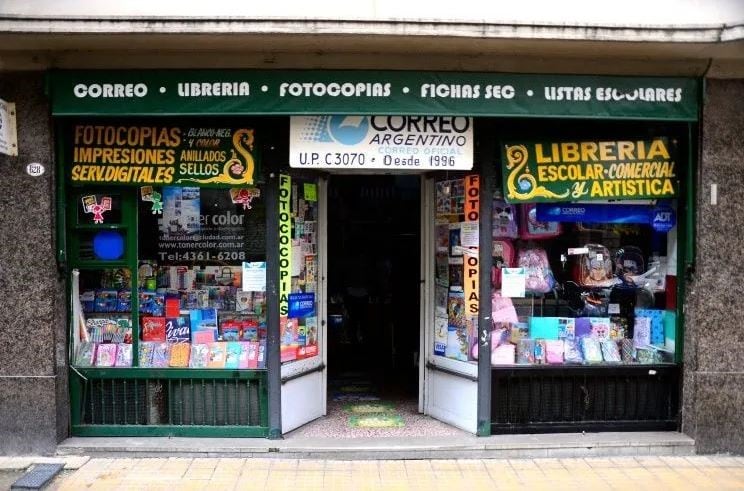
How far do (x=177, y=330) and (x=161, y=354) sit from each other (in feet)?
0.86

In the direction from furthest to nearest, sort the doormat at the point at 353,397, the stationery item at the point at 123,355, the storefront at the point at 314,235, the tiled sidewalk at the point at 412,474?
the doormat at the point at 353,397 → the stationery item at the point at 123,355 → the storefront at the point at 314,235 → the tiled sidewalk at the point at 412,474

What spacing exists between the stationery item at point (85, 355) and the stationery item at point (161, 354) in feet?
1.81

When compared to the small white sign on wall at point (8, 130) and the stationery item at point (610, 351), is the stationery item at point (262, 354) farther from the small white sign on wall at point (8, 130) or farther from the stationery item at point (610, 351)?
the stationery item at point (610, 351)

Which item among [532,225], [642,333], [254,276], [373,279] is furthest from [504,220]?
[373,279]

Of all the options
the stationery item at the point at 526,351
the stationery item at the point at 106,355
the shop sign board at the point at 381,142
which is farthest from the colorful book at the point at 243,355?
the stationery item at the point at 526,351

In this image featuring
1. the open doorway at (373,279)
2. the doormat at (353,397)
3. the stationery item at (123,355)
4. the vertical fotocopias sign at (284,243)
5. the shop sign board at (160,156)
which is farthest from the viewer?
the open doorway at (373,279)

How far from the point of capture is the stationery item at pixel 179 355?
6238mm

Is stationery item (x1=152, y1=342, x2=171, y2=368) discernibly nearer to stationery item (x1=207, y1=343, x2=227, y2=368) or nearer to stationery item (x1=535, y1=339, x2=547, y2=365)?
stationery item (x1=207, y1=343, x2=227, y2=368)

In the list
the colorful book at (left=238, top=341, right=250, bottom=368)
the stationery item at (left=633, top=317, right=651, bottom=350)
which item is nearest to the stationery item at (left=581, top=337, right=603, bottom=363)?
the stationery item at (left=633, top=317, right=651, bottom=350)

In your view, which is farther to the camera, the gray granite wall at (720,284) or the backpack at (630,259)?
the backpack at (630,259)

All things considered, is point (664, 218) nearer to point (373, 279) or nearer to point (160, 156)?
point (373, 279)

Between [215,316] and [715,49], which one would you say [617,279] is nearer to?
[715,49]

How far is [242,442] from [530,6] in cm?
459

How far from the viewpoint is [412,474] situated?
219 inches
